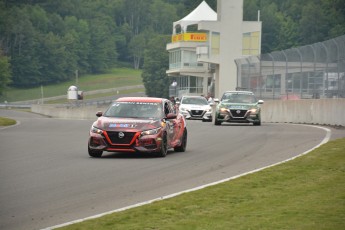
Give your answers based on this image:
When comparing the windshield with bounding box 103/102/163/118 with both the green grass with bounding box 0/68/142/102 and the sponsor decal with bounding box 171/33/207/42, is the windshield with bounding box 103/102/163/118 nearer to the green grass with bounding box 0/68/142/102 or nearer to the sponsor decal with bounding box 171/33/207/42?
the sponsor decal with bounding box 171/33/207/42

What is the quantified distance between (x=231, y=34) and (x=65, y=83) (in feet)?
282

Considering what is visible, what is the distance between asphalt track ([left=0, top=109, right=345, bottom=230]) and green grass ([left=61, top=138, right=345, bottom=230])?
71 centimetres

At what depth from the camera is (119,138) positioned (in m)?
20.2

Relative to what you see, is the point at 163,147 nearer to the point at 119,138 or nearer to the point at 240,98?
the point at 119,138

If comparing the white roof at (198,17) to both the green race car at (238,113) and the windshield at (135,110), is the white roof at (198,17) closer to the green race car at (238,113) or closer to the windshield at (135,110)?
the green race car at (238,113)

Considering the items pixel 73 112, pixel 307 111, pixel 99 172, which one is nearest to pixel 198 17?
pixel 73 112

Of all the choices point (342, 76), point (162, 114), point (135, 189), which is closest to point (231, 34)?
point (342, 76)

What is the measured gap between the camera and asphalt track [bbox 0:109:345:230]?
12125 mm

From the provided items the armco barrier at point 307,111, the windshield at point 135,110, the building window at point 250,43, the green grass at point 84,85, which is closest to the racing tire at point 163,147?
the windshield at point 135,110

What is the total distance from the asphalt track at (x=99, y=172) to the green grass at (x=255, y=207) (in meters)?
0.71

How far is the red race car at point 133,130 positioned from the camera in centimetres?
2020

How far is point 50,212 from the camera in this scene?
463 inches

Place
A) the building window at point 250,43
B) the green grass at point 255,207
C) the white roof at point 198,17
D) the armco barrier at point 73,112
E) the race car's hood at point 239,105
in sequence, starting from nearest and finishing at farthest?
the green grass at point 255,207 < the race car's hood at point 239,105 < the armco barrier at point 73,112 < the building window at point 250,43 < the white roof at point 198,17

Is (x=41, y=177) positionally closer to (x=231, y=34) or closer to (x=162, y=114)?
(x=162, y=114)
